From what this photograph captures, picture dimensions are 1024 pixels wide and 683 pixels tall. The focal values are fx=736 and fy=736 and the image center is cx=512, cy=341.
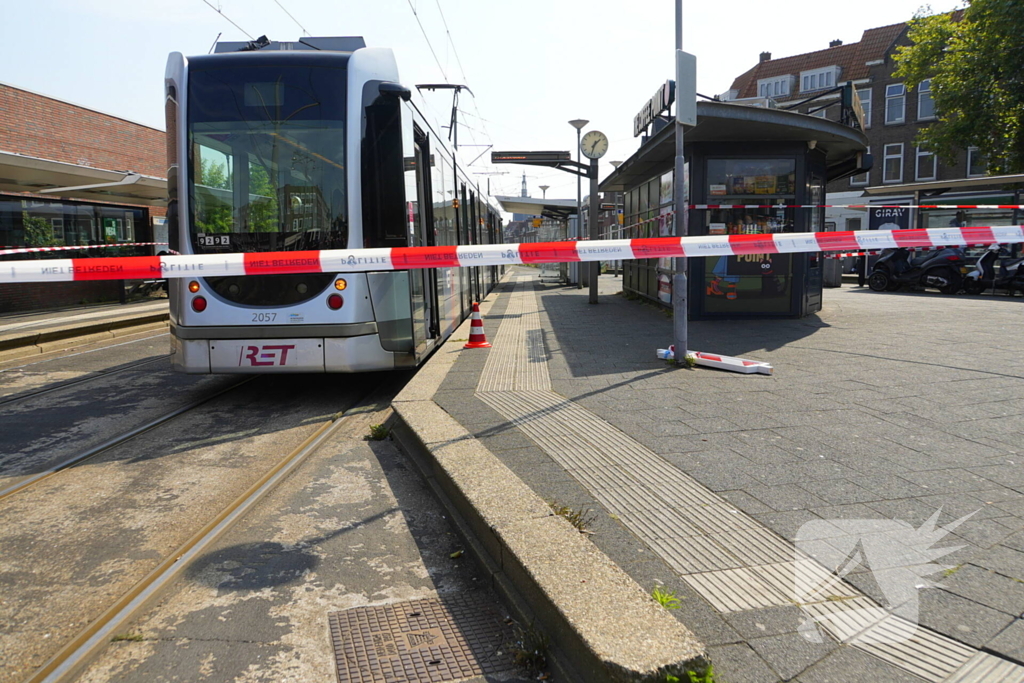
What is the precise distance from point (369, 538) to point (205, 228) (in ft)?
13.2

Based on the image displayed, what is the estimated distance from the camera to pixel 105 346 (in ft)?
39.9

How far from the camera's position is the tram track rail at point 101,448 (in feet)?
15.5

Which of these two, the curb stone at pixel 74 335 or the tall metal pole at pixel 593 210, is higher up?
the tall metal pole at pixel 593 210

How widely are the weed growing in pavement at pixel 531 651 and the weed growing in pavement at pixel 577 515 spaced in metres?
0.71

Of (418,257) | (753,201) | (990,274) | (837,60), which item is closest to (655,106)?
(753,201)

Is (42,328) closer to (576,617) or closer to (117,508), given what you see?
(117,508)

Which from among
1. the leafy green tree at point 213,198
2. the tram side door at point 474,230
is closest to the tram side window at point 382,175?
the leafy green tree at point 213,198

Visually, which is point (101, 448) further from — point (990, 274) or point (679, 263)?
point (990, 274)

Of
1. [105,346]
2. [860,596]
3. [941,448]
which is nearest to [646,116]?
[941,448]

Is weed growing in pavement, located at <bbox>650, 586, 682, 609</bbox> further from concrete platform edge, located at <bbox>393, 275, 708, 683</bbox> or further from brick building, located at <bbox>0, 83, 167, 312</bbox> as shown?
brick building, located at <bbox>0, 83, 167, 312</bbox>

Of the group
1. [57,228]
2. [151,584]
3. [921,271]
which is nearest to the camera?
[151,584]

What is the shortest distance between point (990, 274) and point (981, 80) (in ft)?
37.7

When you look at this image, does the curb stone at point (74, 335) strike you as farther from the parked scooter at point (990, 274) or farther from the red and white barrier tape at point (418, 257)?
the parked scooter at point (990, 274)

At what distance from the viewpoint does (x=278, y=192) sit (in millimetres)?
6617
